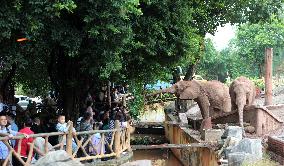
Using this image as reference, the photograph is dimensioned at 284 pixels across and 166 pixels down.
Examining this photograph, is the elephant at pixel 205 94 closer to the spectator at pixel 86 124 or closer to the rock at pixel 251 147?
the rock at pixel 251 147

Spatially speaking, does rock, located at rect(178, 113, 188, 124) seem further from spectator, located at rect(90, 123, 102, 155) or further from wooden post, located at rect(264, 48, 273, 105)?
spectator, located at rect(90, 123, 102, 155)

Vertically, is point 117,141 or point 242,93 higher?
point 242,93

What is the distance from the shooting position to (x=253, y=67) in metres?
56.0

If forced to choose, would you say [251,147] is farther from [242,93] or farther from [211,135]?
[242,93]

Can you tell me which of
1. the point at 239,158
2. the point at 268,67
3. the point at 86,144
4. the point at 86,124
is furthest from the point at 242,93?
the point at 86,144

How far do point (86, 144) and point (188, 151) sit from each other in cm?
1107

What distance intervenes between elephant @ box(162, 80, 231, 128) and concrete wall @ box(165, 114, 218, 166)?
4.12ft

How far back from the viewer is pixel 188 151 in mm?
22578

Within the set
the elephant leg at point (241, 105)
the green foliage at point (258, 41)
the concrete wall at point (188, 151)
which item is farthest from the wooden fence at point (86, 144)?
the green foliage at point (258, 41)

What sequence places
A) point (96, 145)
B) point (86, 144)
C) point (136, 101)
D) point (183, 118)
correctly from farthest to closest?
point (183, 118) → point (136, 101) → point (96, 145) → point (86, 144)

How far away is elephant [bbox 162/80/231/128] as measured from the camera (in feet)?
71.5

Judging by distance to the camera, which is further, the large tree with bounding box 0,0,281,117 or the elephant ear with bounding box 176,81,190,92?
the elephant ear with bounding box 176,81,190,92

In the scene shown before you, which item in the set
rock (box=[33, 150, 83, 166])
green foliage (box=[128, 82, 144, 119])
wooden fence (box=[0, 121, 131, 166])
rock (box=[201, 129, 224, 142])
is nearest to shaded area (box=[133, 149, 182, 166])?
green foliage (box=[128, 82, 144, 119])

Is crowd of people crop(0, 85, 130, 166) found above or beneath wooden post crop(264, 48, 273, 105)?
beneath
